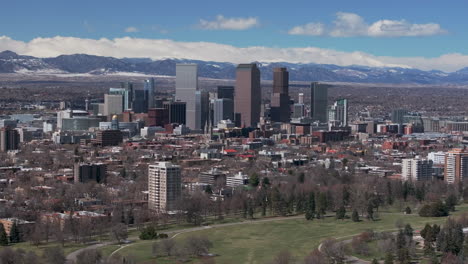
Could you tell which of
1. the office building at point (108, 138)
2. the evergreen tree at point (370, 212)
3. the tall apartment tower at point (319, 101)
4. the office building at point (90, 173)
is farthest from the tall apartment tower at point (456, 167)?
the tall apartment tower at point (319, 101)

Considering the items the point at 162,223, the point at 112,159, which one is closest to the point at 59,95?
the point at 112,159

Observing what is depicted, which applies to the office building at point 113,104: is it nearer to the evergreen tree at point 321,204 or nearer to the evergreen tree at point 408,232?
the evergreen tree at point 321,204

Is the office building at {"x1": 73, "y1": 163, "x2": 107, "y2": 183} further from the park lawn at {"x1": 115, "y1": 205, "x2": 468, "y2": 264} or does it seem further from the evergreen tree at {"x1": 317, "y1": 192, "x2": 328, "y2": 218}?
the park lawn at {"x1": 115, "y1": 205, "x2": 468, "y2": 264}

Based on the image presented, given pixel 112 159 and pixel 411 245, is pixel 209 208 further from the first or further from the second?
pixel 112 159

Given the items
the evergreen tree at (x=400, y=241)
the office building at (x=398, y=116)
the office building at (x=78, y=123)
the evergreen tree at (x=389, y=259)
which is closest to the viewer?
the evergreen tree at (x=389, y=259)

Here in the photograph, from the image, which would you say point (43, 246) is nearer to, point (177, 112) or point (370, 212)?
point (370, 212)

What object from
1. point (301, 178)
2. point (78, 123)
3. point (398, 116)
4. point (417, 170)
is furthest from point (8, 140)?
point (398, 116)
